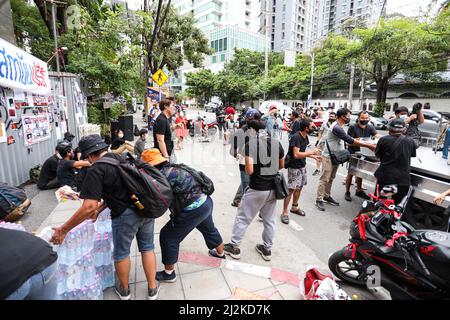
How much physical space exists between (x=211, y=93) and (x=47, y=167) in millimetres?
37738

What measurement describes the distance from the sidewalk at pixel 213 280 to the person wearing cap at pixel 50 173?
3252 mm

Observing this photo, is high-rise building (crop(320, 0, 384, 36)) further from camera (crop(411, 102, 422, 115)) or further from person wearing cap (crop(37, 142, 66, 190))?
person wearing cap (crop(37, 142, 66, 190))

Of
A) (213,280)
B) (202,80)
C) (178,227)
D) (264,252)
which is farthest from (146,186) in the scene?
(202,80)

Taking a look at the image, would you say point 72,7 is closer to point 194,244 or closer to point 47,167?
point 47,167

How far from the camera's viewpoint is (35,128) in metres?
6.10

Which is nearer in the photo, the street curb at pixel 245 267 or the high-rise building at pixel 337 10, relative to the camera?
the street curb at pixel 245 267

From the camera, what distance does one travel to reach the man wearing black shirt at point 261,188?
10.1 ft

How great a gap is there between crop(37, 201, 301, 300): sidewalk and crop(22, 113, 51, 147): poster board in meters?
4.35

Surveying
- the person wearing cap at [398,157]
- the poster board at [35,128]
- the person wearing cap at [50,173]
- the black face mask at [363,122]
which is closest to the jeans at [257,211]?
the person wearing cap at [398,157]

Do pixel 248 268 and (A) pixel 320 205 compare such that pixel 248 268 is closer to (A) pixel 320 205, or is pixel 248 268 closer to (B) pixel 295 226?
(B) pixel 295 226

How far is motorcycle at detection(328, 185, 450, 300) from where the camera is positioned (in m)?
2.05

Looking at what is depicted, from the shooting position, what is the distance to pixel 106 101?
1204 cm

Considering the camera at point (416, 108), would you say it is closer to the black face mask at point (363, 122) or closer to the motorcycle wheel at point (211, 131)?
the black face mask at point (363, 122)

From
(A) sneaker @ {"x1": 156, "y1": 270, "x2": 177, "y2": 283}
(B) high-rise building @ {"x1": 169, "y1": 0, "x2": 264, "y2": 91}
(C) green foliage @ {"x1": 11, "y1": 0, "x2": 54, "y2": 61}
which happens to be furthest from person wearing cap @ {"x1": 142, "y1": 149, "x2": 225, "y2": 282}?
(B) high-rise building @ {"x1": 169, "y1": 0, "x2": 264, "y2": 91}
